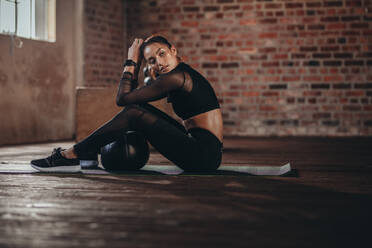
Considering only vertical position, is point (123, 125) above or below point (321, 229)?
above

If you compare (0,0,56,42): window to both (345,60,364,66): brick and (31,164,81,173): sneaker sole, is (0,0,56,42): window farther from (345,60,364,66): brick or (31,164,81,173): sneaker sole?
(345,60,364,66): brick

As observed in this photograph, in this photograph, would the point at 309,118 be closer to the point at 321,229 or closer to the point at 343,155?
the point at 343,155

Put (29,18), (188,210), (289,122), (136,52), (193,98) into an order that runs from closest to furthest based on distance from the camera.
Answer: (188,210) < (193,98) < (136,52) < (29,18) < (289,122)

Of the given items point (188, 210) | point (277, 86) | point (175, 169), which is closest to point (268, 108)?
point (277, 86)

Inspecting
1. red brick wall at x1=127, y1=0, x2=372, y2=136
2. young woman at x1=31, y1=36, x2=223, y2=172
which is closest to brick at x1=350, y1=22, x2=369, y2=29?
red brick wall at x1=127, y1=0, x2=372, y2=136

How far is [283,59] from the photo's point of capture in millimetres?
6840

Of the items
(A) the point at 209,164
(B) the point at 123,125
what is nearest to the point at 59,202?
(B) the point at 123,125

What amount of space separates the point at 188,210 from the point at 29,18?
458 centimetres

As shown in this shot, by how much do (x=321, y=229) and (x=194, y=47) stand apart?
5.48 m

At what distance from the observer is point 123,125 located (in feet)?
9.78

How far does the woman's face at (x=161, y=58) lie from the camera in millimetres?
2963

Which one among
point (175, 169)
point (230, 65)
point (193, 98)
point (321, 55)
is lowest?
point (175, 169)

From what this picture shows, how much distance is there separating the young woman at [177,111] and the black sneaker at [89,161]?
0.18 m

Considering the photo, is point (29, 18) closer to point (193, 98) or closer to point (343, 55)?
point (193, 98)
